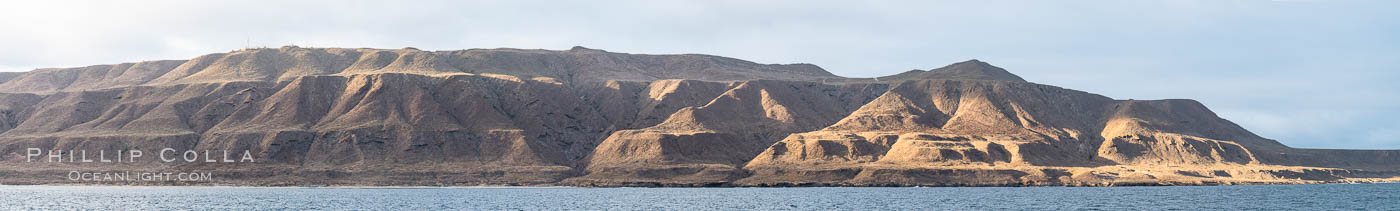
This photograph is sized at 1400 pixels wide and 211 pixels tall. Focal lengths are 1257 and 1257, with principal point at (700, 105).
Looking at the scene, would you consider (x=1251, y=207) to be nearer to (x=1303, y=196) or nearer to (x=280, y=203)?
(x=1303, y=196)

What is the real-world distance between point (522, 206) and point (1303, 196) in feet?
349

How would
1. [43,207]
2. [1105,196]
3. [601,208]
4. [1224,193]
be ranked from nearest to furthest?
[43,207], [601,208], [1105,196], [1224,193]

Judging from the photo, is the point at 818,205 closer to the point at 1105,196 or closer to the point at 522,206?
the point at 522,206

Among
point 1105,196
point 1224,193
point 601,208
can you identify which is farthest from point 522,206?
point 1224,193

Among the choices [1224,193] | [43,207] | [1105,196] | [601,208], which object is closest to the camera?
[43,207]

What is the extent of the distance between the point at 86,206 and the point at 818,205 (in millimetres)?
81449

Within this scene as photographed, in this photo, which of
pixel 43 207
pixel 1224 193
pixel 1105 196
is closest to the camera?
pixel 43 207

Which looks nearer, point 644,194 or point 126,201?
point 126,201

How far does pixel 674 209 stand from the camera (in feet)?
465

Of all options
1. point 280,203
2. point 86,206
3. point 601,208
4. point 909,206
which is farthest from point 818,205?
point 86,206

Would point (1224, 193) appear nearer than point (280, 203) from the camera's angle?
No

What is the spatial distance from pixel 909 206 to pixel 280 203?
73.7 m

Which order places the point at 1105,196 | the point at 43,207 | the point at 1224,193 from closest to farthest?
1. the point at 43,207
2. the point at 1105,196
3. the point at 1224,193

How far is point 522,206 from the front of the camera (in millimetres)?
143875
